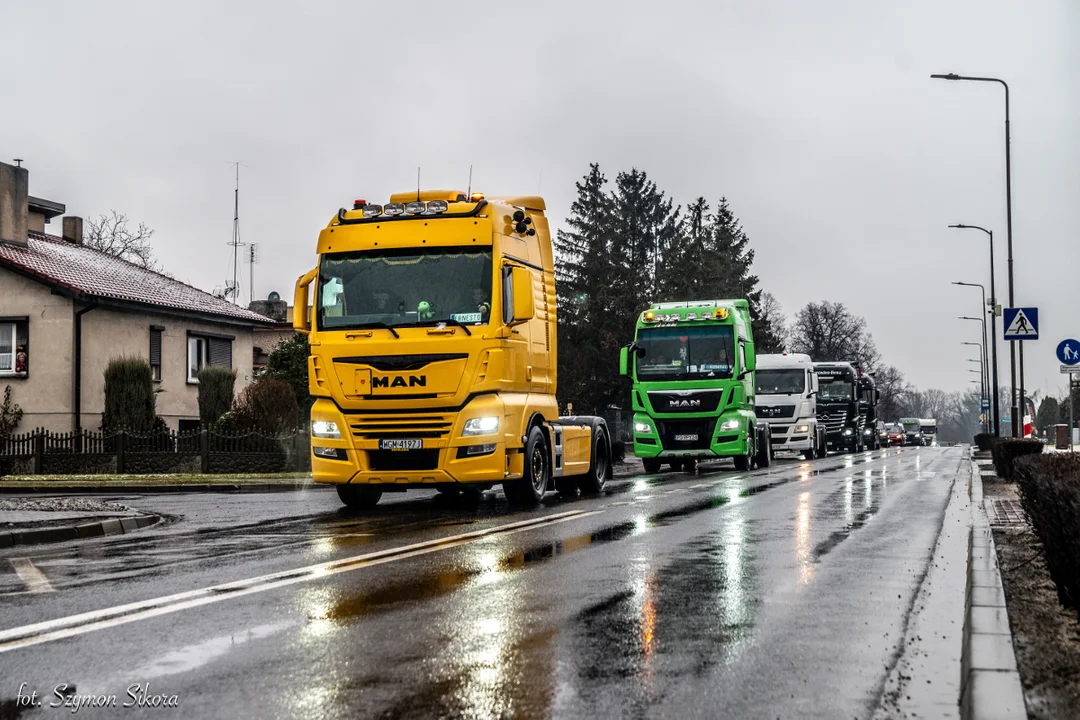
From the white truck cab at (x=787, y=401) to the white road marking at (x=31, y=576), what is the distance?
1131 inches

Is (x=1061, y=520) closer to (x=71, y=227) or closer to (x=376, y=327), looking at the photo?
(x=376, y=327)

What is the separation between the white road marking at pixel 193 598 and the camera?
6.72 metres

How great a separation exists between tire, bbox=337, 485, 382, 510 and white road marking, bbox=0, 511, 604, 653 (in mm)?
5167

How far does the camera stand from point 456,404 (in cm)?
1487

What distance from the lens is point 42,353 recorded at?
35.9 meters

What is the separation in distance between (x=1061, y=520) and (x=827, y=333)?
113m

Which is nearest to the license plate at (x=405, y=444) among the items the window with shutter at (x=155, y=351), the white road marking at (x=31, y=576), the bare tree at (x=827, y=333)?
the white road marking at (x=31, y=576)

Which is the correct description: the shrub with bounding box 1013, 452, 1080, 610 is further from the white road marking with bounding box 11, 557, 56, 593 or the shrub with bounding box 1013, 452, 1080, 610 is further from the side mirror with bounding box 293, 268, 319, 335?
the side mirror with bounding box 293, 268, 319, 335

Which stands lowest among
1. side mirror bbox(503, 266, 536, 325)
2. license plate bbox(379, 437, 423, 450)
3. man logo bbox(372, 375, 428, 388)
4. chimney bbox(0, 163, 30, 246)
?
license plate bbox(379, 437, 423, 450)

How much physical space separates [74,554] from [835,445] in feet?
143

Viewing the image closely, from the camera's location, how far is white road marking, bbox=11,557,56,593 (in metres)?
8.72

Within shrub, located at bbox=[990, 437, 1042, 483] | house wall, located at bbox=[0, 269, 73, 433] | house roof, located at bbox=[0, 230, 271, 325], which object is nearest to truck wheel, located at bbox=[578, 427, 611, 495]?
shrub, located at bbox=[990, 437, 1042, 483]

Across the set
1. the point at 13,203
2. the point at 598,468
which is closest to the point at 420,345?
the point at 598,468

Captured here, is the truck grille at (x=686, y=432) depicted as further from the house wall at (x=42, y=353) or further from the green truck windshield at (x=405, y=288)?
the house wall at (x=42, y=353)
